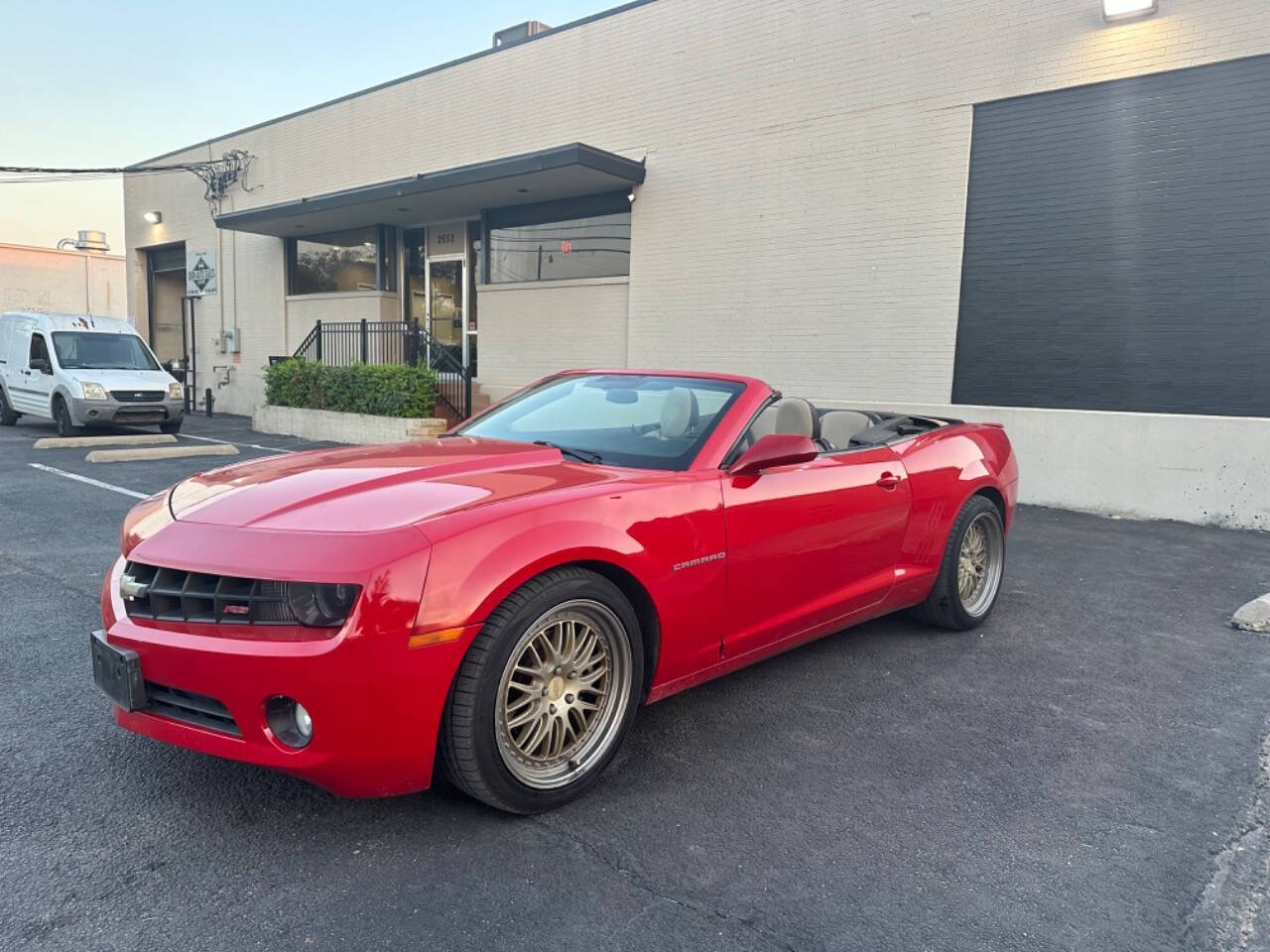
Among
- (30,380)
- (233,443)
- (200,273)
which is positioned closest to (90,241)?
(200,273)

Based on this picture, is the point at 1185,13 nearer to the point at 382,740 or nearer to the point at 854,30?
the point at 854,30

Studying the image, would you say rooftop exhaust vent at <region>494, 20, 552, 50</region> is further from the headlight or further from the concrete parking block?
the headlight

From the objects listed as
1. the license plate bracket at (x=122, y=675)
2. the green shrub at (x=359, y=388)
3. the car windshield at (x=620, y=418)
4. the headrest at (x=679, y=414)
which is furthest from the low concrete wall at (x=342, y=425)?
the license plate bracket at (x=122, y=675)

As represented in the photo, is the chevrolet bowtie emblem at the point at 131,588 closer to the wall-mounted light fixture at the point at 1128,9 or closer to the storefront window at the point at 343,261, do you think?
the wall-mounted light fixture at the point at 1128,9

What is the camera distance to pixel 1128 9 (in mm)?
8367

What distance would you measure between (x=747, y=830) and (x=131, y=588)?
1991 mm

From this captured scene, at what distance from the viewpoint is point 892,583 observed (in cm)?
421

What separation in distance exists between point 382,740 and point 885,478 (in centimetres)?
265

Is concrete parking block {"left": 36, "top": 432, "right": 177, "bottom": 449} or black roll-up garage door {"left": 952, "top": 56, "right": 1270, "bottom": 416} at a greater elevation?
black roll-up garage door {"left": 952, "top": 56, "right": 1270, "bottom": 416}

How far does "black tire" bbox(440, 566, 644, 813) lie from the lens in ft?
8.09

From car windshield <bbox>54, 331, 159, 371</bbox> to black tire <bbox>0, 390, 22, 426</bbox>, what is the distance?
2.09 m

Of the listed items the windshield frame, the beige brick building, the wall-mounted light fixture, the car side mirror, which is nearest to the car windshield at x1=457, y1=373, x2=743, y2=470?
the car side mirror

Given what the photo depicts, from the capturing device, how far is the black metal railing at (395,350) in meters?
14.4

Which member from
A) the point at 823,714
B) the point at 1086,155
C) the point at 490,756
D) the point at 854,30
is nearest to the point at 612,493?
the point at 490,756
